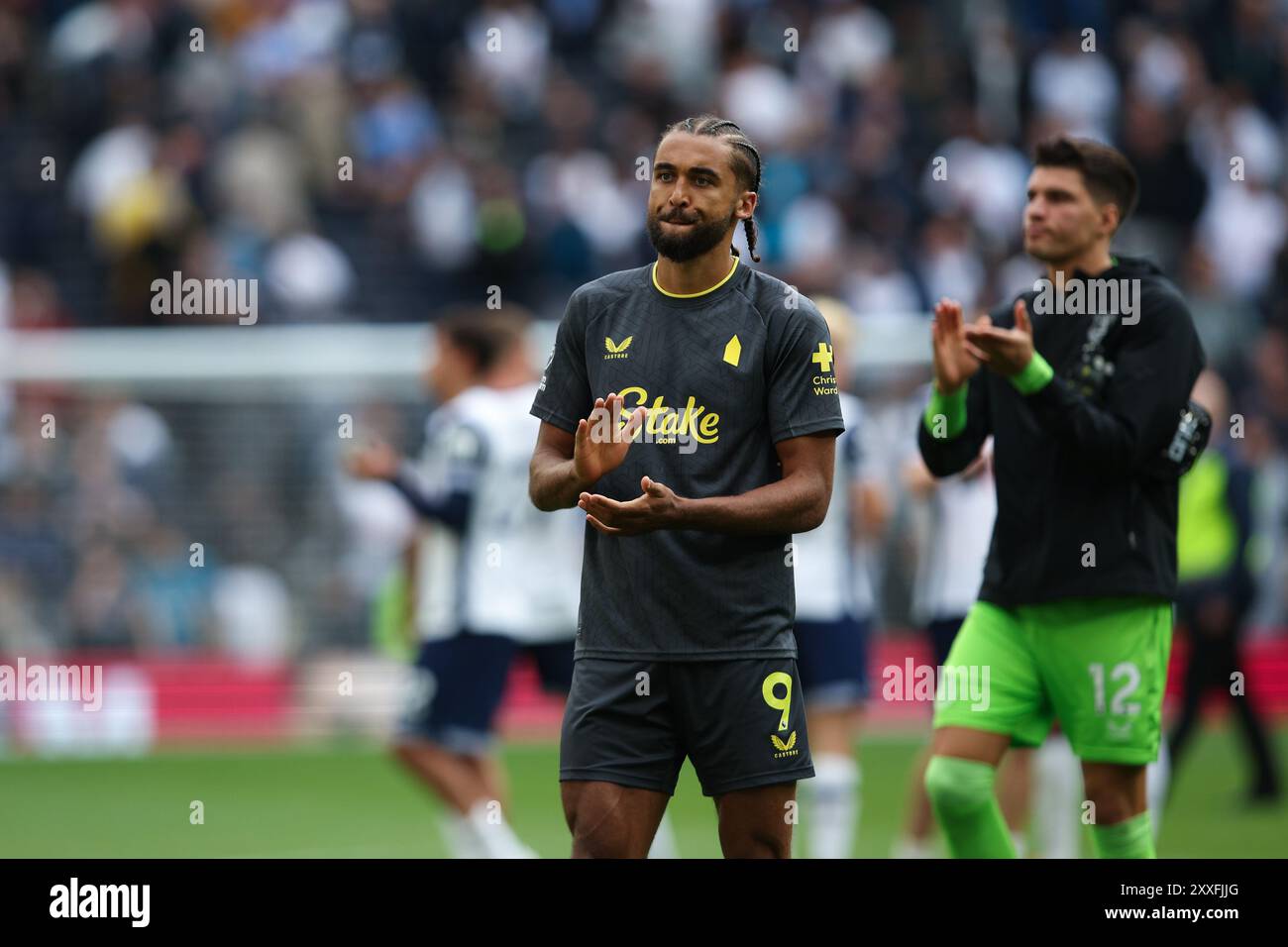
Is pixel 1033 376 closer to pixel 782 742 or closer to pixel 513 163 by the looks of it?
pixel 782 742

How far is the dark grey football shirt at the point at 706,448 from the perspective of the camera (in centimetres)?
596

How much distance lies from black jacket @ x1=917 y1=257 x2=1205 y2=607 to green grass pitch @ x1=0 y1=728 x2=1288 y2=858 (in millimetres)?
3966

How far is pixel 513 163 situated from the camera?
72.1 feet

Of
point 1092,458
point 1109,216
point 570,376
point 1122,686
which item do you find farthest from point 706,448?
point 1109,216

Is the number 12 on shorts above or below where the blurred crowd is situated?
below

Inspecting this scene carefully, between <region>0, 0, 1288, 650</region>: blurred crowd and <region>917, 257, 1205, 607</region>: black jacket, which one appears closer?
<region>917, 257, 1205, 607</region>: black jacket

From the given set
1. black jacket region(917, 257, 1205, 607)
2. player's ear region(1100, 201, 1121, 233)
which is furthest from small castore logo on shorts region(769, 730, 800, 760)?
player's ear region(1100, 201, 1121, 233)

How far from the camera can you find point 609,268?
67.3 feet

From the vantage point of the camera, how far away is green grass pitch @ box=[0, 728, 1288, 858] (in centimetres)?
1120

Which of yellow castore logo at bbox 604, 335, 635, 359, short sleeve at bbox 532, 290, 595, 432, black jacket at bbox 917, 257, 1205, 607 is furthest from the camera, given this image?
black jacket at bbox 917, 257, 1205, 607

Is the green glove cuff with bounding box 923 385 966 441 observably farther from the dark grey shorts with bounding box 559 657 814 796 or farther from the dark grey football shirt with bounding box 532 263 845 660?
the dark grey shorts with bounding box 559 657 814 796

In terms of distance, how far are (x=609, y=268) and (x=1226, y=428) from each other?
7.18 metres

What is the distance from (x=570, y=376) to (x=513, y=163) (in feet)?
52.8

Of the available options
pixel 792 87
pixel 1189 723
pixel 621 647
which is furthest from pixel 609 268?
pixel 621 647
